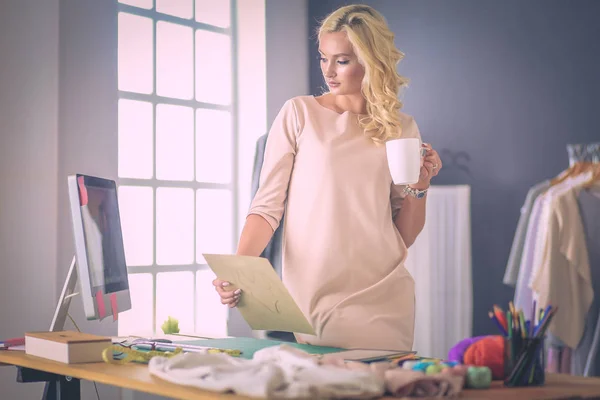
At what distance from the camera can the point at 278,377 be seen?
1165 mm

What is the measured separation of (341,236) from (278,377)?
0.86 m

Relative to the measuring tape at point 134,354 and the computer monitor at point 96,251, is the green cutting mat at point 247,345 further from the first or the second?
the computer monitor at point 96,251

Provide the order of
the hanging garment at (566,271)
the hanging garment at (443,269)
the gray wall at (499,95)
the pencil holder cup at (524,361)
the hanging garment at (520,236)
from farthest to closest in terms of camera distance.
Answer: the hanging garment at (443,269) → the gray wall at (499,95) → the hanging garment at (520,236) → the hanging garment at (566,271) → the pencil holder cup at (524,361)

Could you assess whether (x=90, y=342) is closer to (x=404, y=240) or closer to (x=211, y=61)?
(x=404, y=240)

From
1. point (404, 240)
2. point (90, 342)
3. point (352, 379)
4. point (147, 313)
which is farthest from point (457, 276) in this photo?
point (352, 379)

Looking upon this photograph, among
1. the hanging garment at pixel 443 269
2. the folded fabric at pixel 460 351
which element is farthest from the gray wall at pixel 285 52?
the folded fabric at pixel 460 351

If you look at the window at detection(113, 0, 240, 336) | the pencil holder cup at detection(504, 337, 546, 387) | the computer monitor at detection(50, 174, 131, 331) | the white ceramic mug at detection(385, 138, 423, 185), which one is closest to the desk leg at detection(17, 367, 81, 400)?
the computer monitor at detection(50, 174, 131, 331)

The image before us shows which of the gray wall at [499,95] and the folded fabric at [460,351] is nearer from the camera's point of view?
the folded fabric at [460,351]

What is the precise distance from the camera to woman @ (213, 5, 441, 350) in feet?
6.55

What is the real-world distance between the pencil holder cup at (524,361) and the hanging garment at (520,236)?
106 inches

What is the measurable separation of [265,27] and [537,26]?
156 centimetres

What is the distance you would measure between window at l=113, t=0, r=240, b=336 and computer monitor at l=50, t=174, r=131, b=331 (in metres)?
Result: 1.94

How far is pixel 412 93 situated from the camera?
479 cm

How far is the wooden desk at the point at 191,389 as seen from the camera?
4.11 feet
